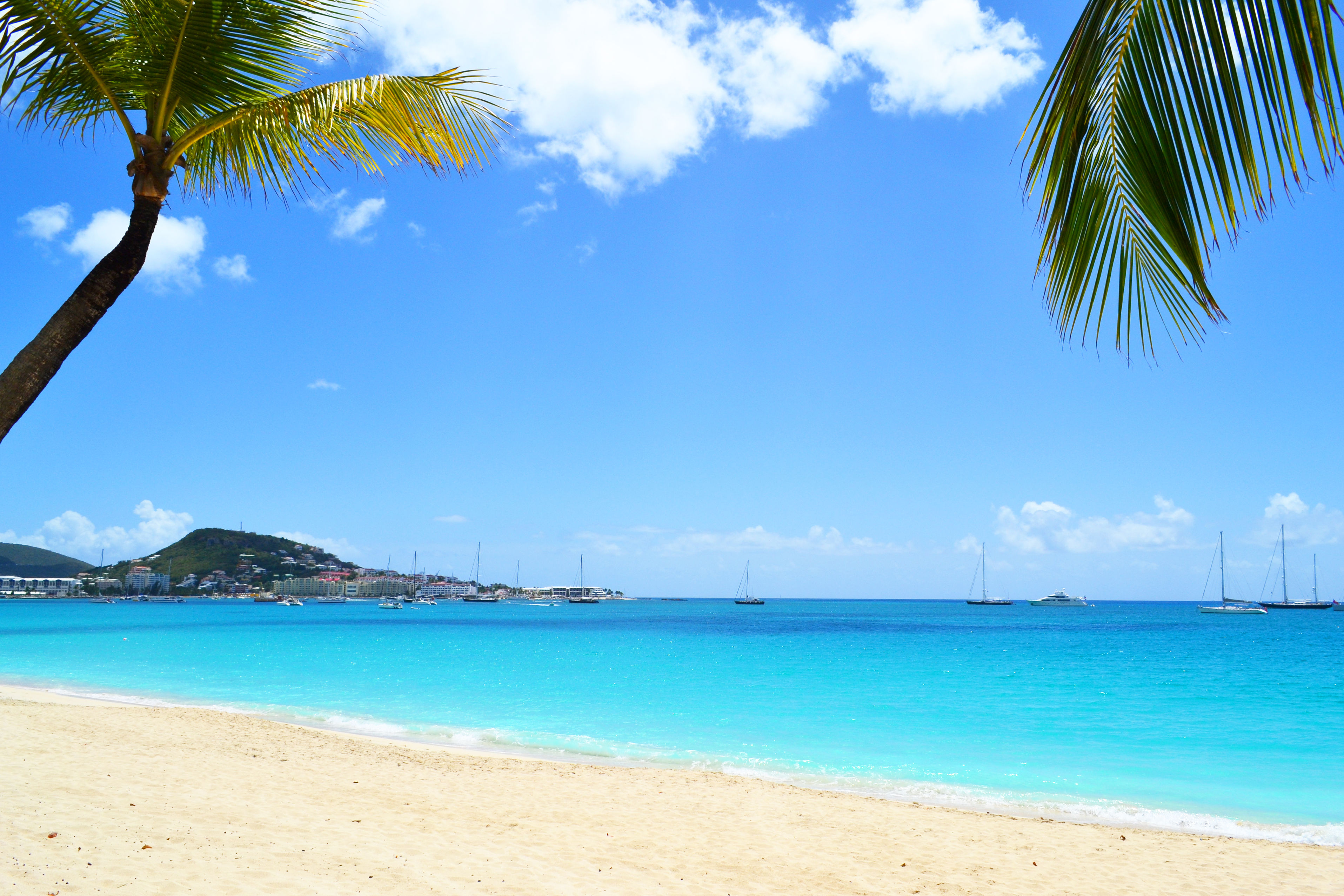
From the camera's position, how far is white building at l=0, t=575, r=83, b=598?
165125mm

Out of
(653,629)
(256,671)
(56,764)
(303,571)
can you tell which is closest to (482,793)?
(56,764)

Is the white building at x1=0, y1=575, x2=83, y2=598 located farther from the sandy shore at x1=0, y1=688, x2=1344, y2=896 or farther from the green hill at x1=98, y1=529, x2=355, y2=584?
the sandy shore at x1=0, y1=688, x2=1344, y2=896

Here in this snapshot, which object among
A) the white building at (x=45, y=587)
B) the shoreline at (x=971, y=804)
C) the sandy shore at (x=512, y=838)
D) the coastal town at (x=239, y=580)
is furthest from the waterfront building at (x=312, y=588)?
the sandy shore at (x=512, y=838)

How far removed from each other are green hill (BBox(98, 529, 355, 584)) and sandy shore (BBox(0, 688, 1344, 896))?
17460 centimetres

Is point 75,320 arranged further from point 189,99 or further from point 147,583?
point 147,583

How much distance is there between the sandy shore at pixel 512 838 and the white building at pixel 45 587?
189955 millimetres

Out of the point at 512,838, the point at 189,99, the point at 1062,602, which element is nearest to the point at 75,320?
the point at 189,99

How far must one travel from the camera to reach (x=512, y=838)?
7.84m

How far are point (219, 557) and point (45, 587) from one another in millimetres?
32631

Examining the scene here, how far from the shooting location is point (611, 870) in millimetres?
7016

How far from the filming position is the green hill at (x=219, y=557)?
16862 cm

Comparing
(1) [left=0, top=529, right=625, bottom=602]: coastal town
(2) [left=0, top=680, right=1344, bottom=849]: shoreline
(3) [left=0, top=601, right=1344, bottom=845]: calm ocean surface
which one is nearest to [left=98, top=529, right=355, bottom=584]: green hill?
(1) [left=0, top=529, right=625, bottom=602]: coastal town

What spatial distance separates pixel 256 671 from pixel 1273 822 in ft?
99.9

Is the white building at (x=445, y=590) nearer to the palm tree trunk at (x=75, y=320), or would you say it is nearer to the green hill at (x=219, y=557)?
the green hill at (x=219, y=557)
